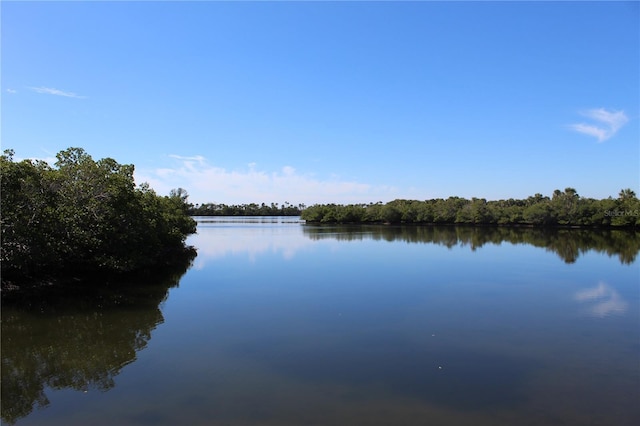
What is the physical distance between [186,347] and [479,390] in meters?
7.76

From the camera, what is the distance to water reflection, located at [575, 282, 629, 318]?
16.6m

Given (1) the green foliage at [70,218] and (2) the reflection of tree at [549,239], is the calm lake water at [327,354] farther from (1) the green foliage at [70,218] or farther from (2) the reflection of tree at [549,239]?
(2) the reflection of tree at [549,239]

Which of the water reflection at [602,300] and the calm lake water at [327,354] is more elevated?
the water reflection at [602,300]

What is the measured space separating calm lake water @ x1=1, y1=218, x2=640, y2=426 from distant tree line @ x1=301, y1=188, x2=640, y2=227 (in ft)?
228

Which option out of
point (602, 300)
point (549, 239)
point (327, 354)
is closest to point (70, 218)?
point (327, 354)

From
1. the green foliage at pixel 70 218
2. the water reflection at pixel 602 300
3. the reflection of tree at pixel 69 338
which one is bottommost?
the reflection of tree at pixel 69 338

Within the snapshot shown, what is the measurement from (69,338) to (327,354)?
794 cm

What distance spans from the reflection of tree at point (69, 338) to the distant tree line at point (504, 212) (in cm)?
8603

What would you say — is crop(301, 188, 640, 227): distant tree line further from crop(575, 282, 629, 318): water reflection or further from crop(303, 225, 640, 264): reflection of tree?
A: crop(575, 282, 629, 318): water reflection

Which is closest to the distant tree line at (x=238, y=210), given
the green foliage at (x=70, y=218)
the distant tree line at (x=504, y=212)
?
the distant tree line at (x=504, y=212)

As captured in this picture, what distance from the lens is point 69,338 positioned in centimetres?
1288

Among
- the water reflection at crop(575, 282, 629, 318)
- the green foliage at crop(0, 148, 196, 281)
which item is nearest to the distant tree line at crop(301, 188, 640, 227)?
the water reflection at crop(575, 282, 629, 318)

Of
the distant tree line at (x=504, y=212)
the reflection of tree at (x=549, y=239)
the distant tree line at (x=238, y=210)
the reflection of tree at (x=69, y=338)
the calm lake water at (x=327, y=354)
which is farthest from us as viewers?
the distant tree line at (x=238, y=210)

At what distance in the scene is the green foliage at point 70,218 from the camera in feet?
56.3
